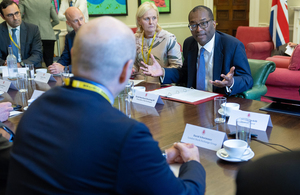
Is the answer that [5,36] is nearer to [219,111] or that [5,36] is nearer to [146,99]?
[146,99]

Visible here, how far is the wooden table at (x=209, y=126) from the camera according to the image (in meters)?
1.17

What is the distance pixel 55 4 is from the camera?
245 inches

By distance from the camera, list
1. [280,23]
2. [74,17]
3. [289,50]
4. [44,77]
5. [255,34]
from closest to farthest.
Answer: [44,77] → [74,17] → [289,50] → [280,23] → [255,34]

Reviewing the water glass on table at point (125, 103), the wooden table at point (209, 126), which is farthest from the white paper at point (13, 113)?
the water glass on table at point (125, 103)

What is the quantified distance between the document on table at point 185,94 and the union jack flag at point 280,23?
430 cm

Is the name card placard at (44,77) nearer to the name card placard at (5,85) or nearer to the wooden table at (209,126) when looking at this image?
the name card placard at (5,85)

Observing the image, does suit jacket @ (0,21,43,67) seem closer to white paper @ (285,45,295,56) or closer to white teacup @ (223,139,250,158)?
white teacup @ (223,139,250,158)

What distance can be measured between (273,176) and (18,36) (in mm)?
4423

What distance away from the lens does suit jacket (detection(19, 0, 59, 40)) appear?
5488 mm

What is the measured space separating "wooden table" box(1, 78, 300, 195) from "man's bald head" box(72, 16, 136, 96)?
50 centimetres

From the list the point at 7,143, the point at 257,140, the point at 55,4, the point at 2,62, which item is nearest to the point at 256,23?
Result: the point at 55,4

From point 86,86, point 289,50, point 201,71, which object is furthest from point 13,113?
point 289,50

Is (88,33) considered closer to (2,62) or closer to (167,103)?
(167,103)

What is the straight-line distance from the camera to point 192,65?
273cm
